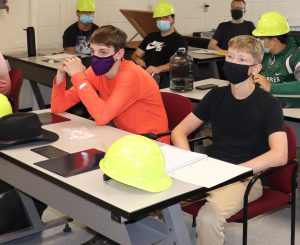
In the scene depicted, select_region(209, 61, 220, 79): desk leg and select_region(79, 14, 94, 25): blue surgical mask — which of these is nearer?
select_region(209, 61, 220, 79): desk leg

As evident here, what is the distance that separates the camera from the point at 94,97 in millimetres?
2904

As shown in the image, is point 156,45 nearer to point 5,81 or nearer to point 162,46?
point 162,46

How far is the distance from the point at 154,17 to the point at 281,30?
81.4 inches

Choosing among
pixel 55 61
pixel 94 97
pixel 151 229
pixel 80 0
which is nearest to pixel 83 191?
pixel 151 229

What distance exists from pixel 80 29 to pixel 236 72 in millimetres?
3564

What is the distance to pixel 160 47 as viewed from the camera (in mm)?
5434

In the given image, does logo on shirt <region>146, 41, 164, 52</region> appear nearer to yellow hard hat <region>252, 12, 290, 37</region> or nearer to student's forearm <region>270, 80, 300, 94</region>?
yellow hard hat <region>252, 12, 290, 37</region>

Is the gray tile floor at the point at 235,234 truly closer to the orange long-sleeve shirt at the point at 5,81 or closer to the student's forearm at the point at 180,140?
the student's forearm at the point at 180,140

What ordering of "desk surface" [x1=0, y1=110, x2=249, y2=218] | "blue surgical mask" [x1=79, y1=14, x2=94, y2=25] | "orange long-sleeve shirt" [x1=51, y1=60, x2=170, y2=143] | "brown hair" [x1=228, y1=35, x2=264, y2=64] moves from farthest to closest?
"blue surgical mask" [x1=79, y1=14, x2=94, y2=25] < "orange long-sleeve shirt" [x1=51, y1=60, x2=170, y2=143] < "brown hair" [x1=228, y1=35, x2=264, y2=64] < "desk surface" [x1=0, y1=110, x2=249, y2=218]

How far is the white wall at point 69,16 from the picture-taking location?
19.4 ft

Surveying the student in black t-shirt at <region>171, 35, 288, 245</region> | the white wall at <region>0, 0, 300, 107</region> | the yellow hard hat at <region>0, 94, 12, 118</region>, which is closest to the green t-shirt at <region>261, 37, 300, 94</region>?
the student in black t-shirt at <region>171, 35, 288, 245</region>

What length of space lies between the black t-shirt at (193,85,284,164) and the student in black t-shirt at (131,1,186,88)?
2.44 metres

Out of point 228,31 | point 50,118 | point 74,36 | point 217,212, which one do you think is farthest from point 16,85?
point 228,31

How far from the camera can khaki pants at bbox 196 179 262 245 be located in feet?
7.92
